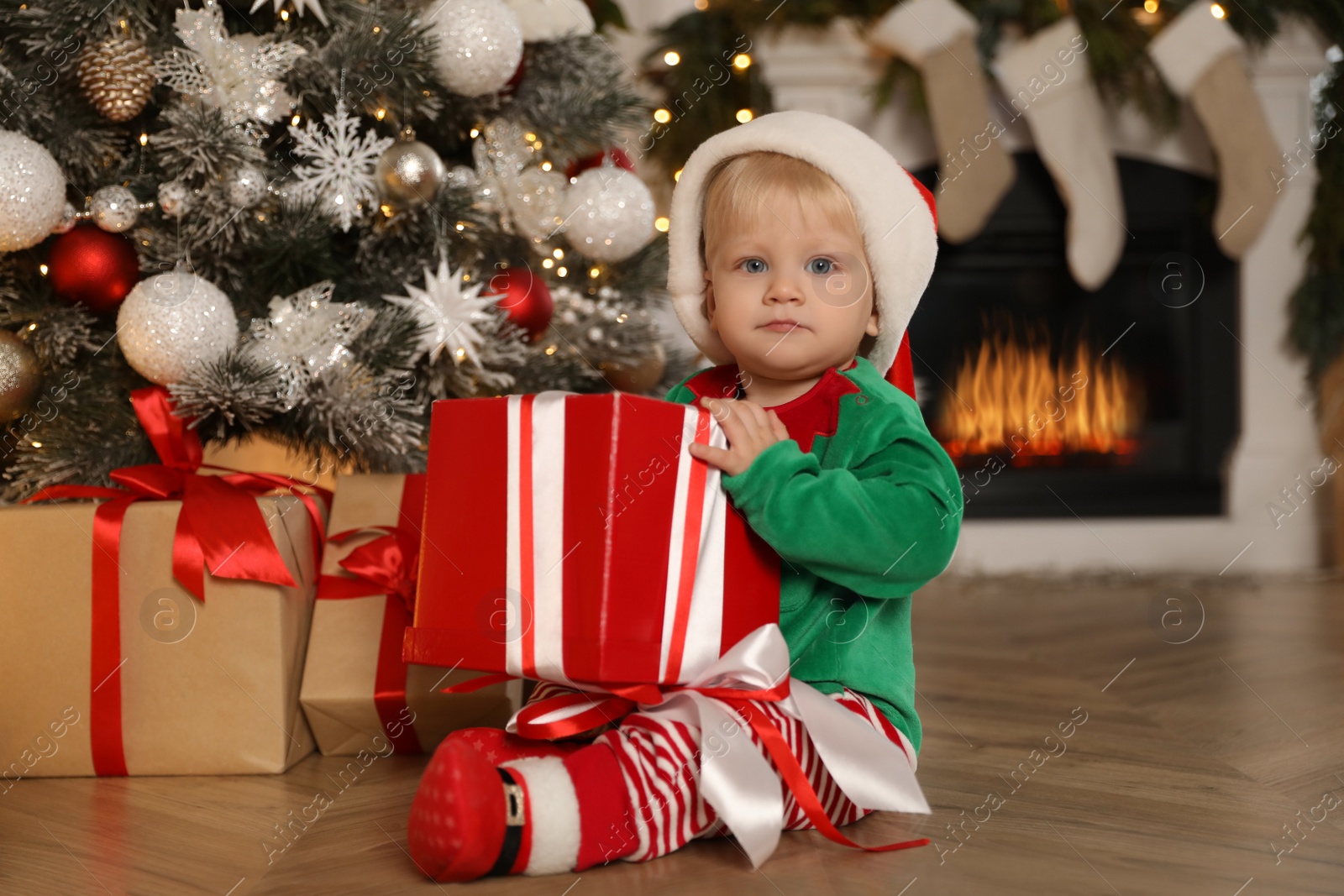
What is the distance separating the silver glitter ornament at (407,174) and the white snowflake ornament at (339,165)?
0.02 meters

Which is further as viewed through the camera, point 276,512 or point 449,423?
point 276,512

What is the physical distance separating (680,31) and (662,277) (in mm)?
961

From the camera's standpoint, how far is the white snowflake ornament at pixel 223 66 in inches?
46.3

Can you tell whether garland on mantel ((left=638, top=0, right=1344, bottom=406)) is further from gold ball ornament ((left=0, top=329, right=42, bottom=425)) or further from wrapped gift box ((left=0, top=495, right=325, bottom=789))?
wrapped gift box ((left=0, top=495, right=325, bottom=789))

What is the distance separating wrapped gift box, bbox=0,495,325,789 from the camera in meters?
1.05

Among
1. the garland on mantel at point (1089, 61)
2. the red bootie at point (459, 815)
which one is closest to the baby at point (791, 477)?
the red bootie at point (459, 815)

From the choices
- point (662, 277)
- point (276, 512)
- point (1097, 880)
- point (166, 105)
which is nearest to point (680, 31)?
point (662, 277)

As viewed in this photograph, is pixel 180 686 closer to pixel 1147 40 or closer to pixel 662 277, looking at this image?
pixel 662 277

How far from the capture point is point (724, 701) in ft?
2.81

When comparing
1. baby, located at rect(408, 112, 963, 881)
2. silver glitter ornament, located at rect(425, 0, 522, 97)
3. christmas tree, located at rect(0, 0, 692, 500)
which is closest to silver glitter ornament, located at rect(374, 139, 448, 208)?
christmas tree, located at rect(0, 0, 692, 500)

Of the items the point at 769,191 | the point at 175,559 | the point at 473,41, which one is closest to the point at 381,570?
the point at 175,559

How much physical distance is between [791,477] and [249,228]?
74 centimetres

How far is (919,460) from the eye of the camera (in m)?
0.90

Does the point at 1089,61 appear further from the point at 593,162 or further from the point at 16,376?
the point at 16,376
